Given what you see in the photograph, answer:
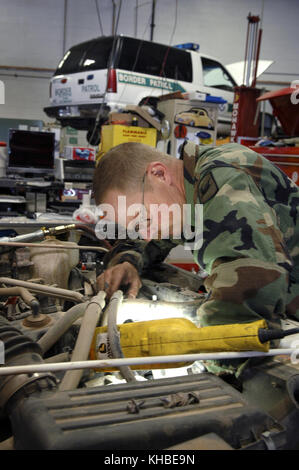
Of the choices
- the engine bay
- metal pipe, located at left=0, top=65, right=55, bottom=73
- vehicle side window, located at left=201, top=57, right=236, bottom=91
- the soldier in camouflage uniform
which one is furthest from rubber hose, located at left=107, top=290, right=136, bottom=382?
metal pipe, located at left=0, top=65, right=55, bottom=73

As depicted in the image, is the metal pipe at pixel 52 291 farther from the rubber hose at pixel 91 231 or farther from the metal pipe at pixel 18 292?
the rubber hose at pixel 91 231

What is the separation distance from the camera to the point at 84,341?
1.10 m

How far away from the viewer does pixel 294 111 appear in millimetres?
4789

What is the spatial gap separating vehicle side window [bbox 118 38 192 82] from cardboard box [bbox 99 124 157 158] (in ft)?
6.30

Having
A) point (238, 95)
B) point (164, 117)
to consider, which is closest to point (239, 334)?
point (164, 117)

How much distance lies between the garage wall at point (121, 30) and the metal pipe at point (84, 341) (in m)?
9.92

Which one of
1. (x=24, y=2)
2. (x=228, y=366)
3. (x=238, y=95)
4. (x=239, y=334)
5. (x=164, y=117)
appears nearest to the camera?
(x=239, y=334)

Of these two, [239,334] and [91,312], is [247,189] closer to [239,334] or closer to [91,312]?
[239,334]

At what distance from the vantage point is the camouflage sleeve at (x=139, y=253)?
189 centimetres

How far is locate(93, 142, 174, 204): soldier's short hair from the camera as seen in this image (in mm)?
1459

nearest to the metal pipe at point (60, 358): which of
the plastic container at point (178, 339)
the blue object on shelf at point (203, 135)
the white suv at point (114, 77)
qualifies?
the plastic container at point (178, 339)

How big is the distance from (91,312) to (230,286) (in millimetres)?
413

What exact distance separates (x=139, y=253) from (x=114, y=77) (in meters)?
4.73

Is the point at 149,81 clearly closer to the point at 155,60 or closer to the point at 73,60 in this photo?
the point at 155,60
